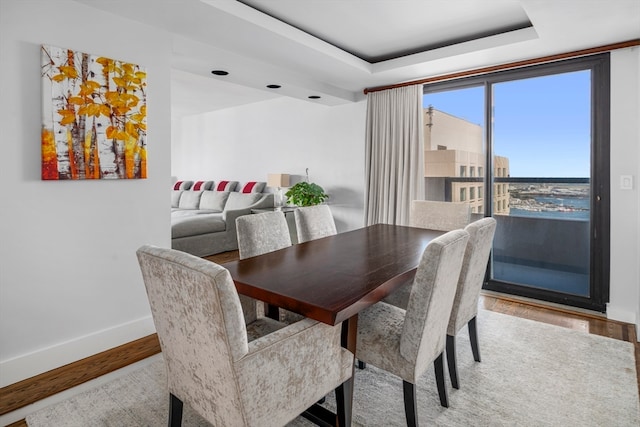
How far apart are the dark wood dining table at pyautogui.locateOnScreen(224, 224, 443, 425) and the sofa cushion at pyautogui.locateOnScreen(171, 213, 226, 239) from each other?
309cm

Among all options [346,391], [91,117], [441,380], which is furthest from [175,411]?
[91,117]

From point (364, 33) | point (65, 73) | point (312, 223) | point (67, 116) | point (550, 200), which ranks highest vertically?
point (364, 33)

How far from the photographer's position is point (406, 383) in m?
1.66

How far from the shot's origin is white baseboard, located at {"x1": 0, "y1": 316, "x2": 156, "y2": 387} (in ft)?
7.14

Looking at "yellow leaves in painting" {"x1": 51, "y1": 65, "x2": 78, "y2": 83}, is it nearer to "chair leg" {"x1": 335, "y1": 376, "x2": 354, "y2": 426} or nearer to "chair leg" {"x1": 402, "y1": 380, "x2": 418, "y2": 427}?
"chair leg" {"x1": 335, "y1": 376, "x2": 354, "y2": 426}

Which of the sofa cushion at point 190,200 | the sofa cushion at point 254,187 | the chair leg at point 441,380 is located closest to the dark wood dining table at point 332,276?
the chair leg at point 441,380

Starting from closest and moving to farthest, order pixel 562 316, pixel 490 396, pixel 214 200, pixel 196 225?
1. pixel 490 396
2. pixel 562 316
3. pixel 196 225
4. pixel 214 200

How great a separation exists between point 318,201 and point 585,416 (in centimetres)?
376

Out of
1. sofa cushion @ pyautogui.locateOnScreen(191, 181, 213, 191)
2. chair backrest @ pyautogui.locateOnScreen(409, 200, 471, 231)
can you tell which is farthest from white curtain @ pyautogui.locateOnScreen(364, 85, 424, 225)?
sofa cushion @ pyautogui.locateOnScreen(191, 181, 213, 191)

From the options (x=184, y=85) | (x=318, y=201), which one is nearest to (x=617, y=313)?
(x=318, y=201)

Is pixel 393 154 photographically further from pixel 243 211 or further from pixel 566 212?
pixel 243 211

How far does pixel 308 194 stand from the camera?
5133mm

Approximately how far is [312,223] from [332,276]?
1.23m

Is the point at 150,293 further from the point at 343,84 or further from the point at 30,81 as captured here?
the point at 343,84
